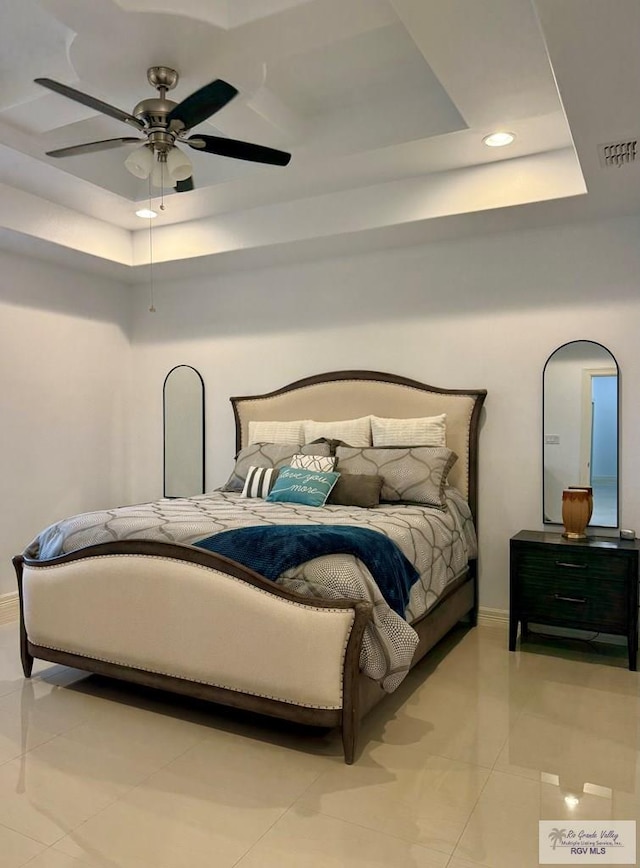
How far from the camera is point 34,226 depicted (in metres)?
4.14

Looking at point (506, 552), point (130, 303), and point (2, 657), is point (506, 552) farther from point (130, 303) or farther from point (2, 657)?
point (130, 303)

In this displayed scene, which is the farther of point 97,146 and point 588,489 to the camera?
point 588,489

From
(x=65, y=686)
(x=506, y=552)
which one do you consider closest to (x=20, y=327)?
(x=65, y=686)

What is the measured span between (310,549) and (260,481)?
1.55 meters

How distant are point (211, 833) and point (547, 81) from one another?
3.03 metres

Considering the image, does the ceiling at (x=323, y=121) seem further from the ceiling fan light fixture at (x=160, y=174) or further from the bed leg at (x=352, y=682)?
the bed leg at (x=352, y=682)

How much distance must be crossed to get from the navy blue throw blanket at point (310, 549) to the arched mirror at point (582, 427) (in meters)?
1.53

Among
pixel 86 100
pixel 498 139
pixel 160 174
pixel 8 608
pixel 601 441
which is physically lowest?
pixel 8 608

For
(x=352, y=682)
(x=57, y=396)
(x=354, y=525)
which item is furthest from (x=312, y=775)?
(x=57, y=396)

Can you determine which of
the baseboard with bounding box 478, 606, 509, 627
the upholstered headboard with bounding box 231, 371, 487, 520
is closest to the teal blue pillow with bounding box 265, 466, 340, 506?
the upholstered headboard with bounding box 231, 371, 487, 520

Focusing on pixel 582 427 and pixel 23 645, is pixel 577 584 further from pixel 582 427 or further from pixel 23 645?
pixel 23 645

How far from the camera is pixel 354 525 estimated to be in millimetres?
2990

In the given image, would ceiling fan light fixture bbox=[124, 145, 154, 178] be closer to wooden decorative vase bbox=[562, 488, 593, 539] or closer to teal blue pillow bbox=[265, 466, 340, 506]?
teal blue pillow bbox=[265, 466, 340, 506]

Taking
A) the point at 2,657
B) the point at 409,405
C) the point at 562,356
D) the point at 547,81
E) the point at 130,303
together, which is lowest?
the point at 2,657
